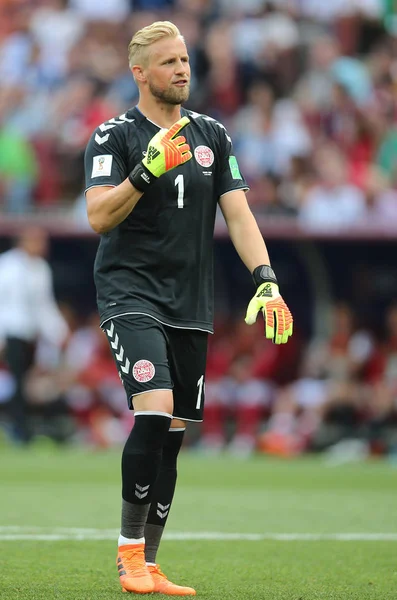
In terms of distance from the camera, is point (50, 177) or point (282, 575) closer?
point (282, 575)

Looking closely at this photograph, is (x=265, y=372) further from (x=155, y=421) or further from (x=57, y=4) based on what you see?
(x=155, y=421)

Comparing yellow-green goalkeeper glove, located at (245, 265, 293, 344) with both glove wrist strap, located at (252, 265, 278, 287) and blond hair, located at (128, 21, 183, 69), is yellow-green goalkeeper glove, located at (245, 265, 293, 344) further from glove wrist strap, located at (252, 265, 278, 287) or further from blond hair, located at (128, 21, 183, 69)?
blond hair, located at (128, 21, 183, 69)

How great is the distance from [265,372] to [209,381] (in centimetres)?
76

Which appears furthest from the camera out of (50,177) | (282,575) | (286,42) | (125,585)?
(286,42)

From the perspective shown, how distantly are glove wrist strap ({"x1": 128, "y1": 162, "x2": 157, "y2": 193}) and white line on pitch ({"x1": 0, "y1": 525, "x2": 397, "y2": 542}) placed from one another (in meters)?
2.39

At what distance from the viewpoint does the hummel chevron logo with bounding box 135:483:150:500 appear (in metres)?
5.04

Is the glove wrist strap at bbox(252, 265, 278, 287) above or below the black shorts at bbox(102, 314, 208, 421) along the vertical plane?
above

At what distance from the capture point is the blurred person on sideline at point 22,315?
46.1 feet

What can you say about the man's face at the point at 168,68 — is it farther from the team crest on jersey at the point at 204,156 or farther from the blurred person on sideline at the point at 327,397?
the blurred person on sideline at the point at 327,397

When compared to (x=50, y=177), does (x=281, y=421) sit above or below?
below

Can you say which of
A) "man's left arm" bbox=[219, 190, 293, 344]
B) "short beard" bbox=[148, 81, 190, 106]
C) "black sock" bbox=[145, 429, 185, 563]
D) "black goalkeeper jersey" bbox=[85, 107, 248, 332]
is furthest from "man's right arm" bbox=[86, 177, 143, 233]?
"black sock" bbox=[145, 429, 185, 563]

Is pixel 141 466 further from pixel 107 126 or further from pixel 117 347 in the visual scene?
pixel 107 126

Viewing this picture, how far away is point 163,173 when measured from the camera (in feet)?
16.5

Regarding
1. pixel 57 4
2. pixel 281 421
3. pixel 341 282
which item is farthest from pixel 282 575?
pixel 57 4
